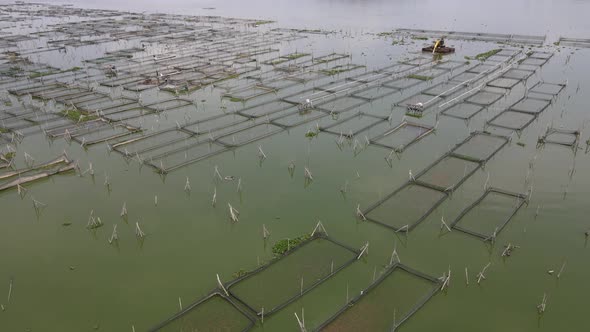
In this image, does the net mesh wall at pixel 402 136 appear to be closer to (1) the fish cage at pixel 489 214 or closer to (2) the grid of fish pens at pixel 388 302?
(1) the fish cage at pixel 489 214

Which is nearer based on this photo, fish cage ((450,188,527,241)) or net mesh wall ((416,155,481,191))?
fish cage ((450,188,527,241))

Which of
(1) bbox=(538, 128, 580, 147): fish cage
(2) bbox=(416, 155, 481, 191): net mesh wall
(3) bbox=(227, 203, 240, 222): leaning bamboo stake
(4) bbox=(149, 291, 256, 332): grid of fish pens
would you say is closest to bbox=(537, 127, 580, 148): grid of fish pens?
(1) bbox=(538, 128, 580, 147): fish cage

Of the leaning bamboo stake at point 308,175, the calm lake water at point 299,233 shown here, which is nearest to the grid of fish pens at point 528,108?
the calm lake water at point 299,233

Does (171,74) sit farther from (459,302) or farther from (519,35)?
(519,35)

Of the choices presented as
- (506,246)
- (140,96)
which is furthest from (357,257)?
(140,96)

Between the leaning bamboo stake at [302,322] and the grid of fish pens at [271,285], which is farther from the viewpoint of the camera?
the grid of fish pens at [271,285]

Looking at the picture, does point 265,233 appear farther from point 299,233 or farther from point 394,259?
point 394,259

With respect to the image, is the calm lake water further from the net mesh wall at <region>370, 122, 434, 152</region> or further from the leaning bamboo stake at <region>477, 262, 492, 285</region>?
the net mesh wall at <region>370, 122, 434, 152</region>

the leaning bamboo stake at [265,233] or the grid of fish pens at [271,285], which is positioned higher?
the leaning bamboo stake at [265,233]

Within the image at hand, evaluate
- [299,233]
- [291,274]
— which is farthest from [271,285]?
[299,233]

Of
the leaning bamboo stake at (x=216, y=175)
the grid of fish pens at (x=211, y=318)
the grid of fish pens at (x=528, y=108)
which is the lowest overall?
the grid of fish pens at (x=211, y=318)
